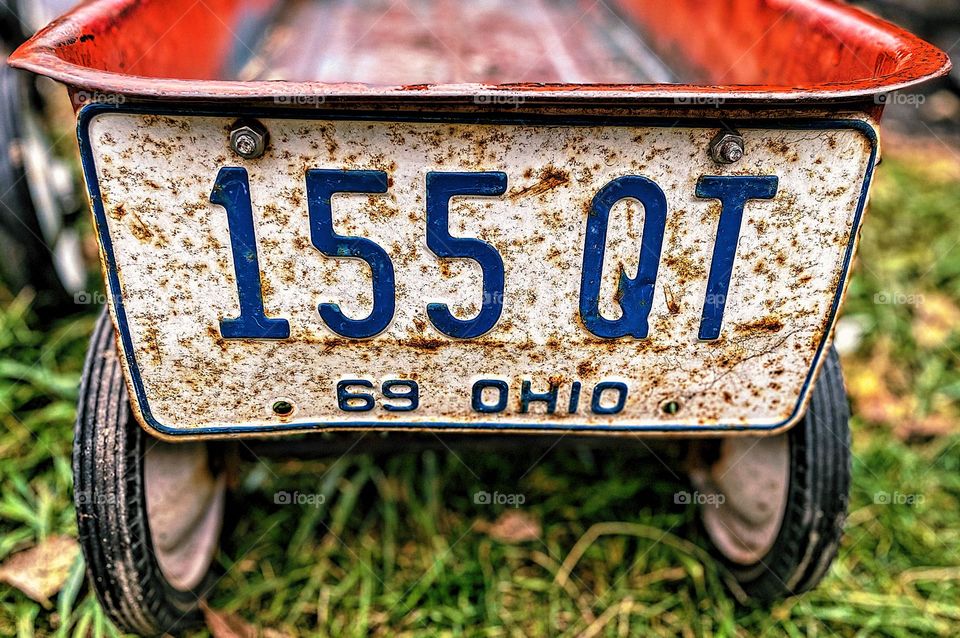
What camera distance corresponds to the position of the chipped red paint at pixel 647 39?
106cm

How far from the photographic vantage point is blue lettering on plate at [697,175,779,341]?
1181 mm

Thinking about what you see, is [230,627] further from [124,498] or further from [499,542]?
[499,542]

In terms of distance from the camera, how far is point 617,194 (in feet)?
3.88

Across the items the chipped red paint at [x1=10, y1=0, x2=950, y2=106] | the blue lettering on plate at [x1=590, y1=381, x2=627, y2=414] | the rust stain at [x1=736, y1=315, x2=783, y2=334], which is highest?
the chipped red paint at [x1=10, y1=0, x2=950, y2=106]

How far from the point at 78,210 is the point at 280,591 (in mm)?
1585

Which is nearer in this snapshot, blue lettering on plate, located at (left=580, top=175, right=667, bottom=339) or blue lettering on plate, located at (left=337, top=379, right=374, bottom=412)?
blue lettering on plate, located at (left=580, top=175, right=667, bottom=339)

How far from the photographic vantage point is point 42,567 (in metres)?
1.82

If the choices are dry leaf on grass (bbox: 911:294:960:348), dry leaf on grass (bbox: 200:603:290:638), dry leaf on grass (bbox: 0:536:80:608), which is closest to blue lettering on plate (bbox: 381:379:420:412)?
dry leaf on grass (bbox: 200:603:290:638)

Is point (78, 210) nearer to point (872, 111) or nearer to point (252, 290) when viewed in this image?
point (252, 290)

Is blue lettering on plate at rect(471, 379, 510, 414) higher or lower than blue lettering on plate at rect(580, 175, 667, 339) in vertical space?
lower

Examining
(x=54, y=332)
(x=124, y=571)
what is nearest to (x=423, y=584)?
(x=124, y=571)

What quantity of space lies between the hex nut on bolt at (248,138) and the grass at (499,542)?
1118mm

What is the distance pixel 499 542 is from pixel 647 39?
195cm

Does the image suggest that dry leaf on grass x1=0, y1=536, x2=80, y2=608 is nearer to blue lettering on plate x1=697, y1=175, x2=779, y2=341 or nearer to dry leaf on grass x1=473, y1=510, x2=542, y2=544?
dry leaf on grass x1=473, y1=510, x2=542, y2=544
